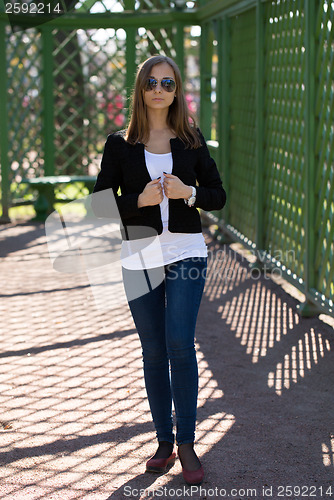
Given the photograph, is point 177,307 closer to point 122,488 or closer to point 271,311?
point 122,488

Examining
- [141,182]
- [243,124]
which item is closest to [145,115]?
[141,182]

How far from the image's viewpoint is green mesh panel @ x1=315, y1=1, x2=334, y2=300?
427cm

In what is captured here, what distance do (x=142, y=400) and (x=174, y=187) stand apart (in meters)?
1.27

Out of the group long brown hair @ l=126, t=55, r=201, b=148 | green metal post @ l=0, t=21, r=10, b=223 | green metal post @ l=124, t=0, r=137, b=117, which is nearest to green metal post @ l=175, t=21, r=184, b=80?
green metal post @ l=124, t=0, r=137, b=117

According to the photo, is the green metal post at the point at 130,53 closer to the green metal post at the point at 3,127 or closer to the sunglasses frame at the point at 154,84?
the green metal post at the point at 3,127

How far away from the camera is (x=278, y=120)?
5.52 meters

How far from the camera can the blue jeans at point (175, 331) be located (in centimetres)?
256

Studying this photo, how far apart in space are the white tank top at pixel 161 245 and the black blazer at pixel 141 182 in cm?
2

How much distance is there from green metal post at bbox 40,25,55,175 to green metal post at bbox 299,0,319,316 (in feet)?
16.7

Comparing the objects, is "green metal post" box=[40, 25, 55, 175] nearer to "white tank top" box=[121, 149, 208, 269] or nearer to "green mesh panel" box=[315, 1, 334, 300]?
"green mesh panel" box=[315, 1, 334, 300]

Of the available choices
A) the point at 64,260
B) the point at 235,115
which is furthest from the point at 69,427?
the point at 235,115

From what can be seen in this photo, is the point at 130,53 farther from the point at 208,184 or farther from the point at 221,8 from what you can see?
the point at 208,184

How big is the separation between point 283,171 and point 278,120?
1.21ft

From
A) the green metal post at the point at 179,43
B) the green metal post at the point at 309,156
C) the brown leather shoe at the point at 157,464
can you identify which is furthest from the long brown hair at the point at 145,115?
the green metal post at the point at 179,43
